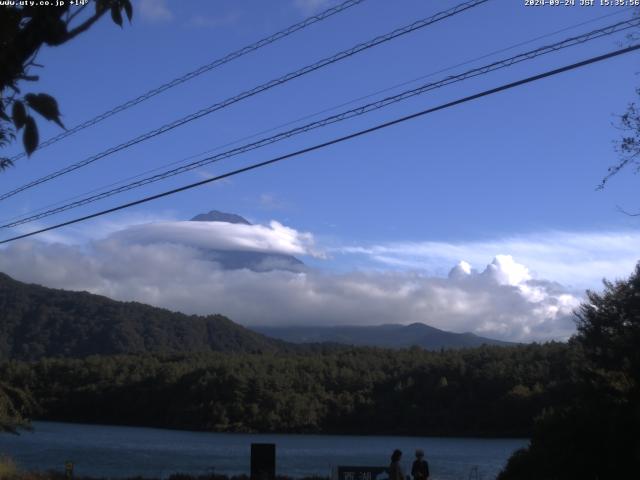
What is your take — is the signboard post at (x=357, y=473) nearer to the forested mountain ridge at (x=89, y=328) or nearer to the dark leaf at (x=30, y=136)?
the dark leaf at (x=30, y=136)

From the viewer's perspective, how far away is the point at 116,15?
4.63 meters

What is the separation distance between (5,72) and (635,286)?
1263 inches

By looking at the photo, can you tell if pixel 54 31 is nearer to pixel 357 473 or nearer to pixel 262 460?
pixel 357 473

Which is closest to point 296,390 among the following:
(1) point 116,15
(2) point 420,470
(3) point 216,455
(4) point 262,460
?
(3) point 216,455

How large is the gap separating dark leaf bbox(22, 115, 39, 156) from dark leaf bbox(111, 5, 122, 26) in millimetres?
732

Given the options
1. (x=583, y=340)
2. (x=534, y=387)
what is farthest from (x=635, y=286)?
(x=534, y=387)

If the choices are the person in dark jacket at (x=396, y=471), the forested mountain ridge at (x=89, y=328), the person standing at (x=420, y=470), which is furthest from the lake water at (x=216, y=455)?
the forested mountain ridge at (x=89, y=328)

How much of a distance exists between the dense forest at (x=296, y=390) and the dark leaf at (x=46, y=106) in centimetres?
6260

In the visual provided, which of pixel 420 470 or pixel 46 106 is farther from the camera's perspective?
pixel 420 470

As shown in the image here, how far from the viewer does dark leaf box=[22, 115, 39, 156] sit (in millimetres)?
4363

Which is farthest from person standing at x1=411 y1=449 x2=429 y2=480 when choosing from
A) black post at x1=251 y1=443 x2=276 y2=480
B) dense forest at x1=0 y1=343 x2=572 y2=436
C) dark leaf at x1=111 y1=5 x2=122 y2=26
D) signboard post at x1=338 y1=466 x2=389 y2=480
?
dense forest at x1=0 y1=343 x2=572 y2=436

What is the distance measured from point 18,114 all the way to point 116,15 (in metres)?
0.77

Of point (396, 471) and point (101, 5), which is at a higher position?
point (101, 5)

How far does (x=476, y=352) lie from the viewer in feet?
263
